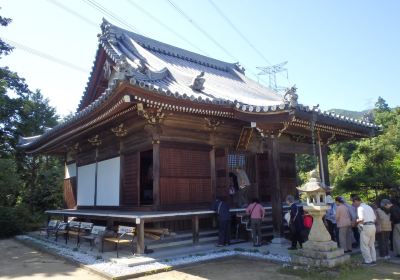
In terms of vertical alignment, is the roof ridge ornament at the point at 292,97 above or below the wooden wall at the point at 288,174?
above

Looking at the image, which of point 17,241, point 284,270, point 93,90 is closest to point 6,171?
point 17,241

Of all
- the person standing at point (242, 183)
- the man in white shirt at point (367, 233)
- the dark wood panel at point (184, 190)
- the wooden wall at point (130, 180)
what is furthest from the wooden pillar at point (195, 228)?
the man in white shirt at point (367, 233)

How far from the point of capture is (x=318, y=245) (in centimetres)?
752

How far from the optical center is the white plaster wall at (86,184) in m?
14.8

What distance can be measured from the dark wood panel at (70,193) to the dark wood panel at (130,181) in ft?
21.0

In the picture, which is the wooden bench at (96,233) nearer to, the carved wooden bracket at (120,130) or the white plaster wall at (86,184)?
the carved wooden bracket at (120,130)

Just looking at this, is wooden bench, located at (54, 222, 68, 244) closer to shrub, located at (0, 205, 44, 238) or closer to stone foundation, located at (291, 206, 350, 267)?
shrub, located at (0, 205, 44, 238)

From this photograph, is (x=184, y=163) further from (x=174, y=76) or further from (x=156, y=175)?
(x=174, y=76)

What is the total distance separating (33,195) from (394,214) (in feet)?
75.4

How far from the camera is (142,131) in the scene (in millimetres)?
11148

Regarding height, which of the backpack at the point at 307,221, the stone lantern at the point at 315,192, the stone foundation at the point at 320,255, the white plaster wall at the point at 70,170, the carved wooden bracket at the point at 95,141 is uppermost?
the carved wooden bracket at the point at 95,141

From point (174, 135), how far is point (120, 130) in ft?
7.55

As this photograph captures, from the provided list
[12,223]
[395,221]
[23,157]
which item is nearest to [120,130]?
[395,221]

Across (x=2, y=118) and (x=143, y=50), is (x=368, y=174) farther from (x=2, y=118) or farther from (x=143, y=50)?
(x=2, y=118)
